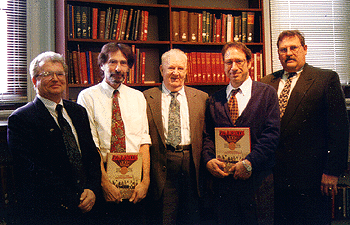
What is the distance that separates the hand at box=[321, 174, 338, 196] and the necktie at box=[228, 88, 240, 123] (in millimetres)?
814

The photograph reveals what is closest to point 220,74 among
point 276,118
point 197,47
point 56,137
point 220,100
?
point 197,47

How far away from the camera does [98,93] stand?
6.44 feet

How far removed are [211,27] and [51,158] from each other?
7.48ft

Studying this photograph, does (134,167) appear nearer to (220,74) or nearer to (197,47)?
(220,74)

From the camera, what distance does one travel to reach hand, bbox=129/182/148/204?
180 cm

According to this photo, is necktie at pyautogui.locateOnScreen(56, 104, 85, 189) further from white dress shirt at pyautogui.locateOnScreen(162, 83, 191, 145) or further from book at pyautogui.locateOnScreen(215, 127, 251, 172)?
book at pyautogui.locateOnScreen(215, 127, 251, 172)

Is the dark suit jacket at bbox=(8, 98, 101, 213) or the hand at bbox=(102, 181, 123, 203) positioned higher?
the dark suit jacket at bbox=(8, 98, 101, 213)

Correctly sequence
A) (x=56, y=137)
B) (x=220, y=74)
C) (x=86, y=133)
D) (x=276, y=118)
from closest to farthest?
(x=56, y=137) < (x=86, y=133) < (x=276, y=118) < (x=220, y=74)

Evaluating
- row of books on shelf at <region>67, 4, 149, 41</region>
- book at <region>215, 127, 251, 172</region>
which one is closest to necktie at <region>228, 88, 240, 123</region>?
book at <region>215, 127, 251, 172</region>

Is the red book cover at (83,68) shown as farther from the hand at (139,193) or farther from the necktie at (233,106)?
the necktie at (233,106)

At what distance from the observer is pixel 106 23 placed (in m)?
2.78

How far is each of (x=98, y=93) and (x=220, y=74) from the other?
5.23 feet

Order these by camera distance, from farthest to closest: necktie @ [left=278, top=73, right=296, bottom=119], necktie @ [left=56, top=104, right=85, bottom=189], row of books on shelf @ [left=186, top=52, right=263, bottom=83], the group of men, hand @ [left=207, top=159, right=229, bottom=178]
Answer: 1. row of books on shelf @ [left=186, top=52, right=263, bottom=83]
2. necktie @ [left=278, top=73, right=296, bottom=119]
3. hand @ [left=207, top=159, right=229, bottom=178]
4. the group of men
5. necktie @ [left=56, top=104, right=85, bottom=189]

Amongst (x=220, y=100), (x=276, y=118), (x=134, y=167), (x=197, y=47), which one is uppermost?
(x=197, y=47)
